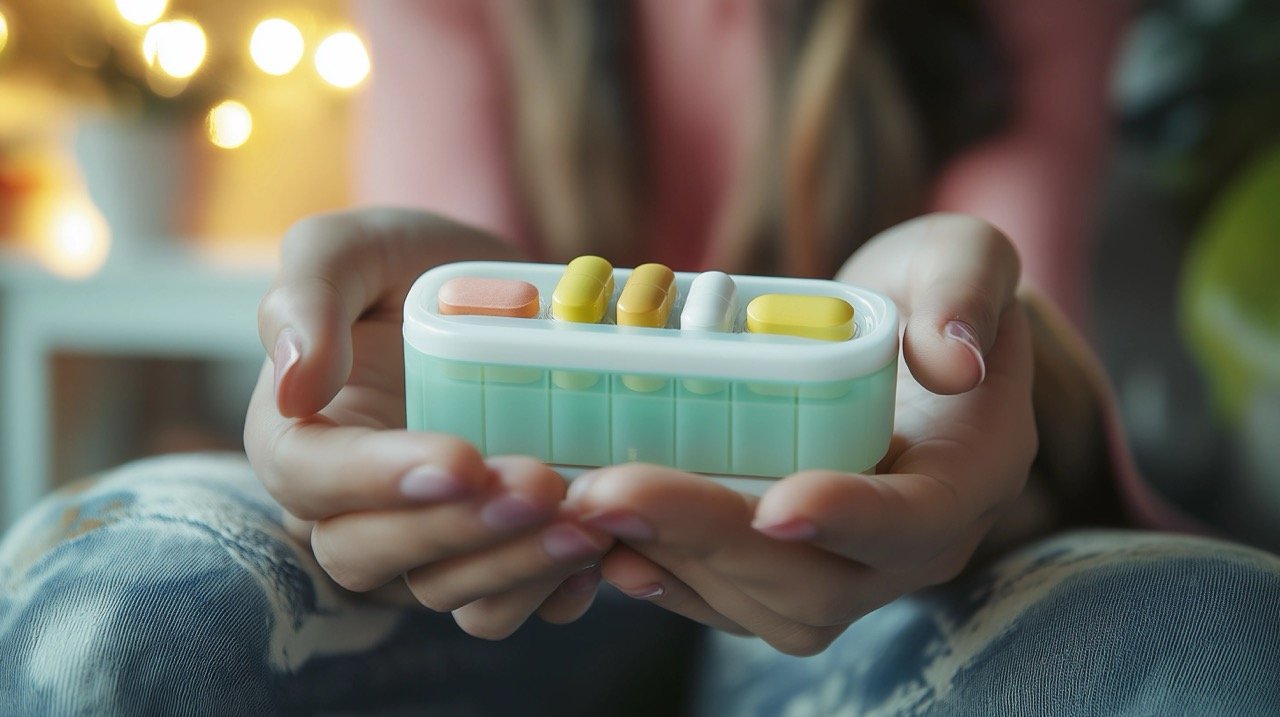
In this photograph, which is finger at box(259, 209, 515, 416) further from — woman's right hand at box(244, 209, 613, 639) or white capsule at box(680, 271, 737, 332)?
white capsule at box(680, 271, 737, 332)

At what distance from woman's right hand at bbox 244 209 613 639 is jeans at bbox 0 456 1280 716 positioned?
0.04m

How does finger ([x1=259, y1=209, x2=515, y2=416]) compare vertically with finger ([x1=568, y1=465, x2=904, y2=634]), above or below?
above

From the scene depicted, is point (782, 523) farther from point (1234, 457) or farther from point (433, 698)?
point (1234, 457)

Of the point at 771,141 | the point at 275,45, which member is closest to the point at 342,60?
the point at 275,45

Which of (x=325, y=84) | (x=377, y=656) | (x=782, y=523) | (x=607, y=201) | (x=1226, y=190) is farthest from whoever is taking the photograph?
(x=325, y=84)

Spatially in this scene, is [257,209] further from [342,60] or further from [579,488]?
[579,488]

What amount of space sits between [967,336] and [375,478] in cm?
23

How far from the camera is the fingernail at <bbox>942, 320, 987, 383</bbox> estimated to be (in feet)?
1.27

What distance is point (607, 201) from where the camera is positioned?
92 centimetres

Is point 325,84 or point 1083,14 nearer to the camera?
point 1083,14

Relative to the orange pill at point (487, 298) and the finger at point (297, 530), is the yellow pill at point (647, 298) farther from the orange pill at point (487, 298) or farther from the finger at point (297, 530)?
the finger at point (297, 530)

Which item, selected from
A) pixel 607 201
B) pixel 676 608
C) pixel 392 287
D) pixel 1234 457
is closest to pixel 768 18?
pixel 607 201

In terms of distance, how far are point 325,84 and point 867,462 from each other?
44.2 inches

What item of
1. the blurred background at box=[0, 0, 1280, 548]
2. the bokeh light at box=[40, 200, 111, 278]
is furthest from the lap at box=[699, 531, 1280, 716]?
the bokeh light at box=[40, 200, 111, 278]
